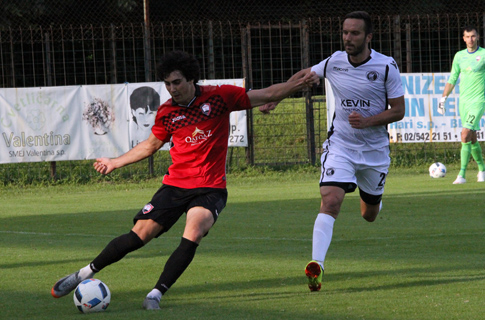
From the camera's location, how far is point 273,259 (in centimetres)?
770

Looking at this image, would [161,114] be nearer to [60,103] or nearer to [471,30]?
[471,30]

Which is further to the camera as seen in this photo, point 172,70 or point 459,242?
point 459,242

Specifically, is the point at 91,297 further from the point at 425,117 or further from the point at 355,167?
the point at 425,117

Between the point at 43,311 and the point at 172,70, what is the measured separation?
197 centimetres

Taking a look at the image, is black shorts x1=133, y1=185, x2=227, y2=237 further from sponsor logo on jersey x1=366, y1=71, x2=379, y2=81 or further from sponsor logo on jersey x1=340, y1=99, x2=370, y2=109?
sponsor logo on jersey x1=366, y1=71, x2=379, y2=81

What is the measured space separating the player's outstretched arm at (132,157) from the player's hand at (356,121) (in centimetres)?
157

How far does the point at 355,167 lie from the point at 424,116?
32.6 ft

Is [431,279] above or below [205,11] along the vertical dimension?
below

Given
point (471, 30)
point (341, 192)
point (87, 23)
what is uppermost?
point (87, 23)

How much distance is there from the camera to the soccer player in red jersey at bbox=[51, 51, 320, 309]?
5938 mm

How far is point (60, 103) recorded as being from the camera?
16.0 m

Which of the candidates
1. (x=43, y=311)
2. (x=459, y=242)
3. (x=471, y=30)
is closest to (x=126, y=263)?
(x=43, y=311)

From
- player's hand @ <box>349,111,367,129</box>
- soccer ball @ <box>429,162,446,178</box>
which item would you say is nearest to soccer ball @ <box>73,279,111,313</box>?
player's hand @ <box>349,111,367,129</box>

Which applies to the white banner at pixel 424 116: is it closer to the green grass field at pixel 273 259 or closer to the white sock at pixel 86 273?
the green grass field at pixel 273 259
